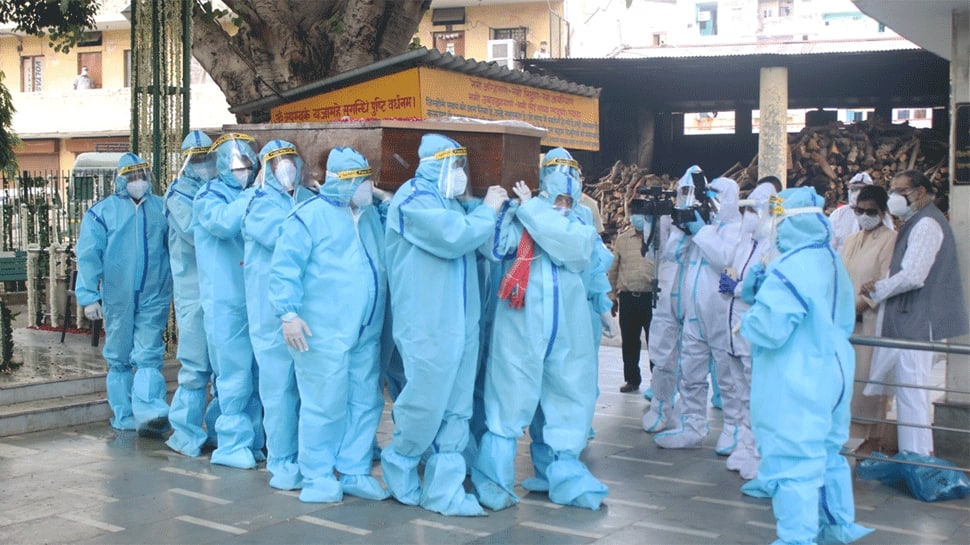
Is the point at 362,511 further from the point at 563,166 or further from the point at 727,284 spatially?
the point at 727,284

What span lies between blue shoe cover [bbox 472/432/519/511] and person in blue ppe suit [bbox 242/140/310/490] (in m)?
1.12

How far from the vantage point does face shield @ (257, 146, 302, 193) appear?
6.27 m

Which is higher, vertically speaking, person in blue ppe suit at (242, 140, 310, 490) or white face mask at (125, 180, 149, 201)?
white face mask at (125, 180, 149, 201)

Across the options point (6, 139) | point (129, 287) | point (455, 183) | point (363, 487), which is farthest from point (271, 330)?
point (6, 139)

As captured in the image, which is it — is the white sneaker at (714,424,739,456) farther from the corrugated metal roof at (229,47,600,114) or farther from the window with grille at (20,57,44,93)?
the window with grille at (20,57,44,93)

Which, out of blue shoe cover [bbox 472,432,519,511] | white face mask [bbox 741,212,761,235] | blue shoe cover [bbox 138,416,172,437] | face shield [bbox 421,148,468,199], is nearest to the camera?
blue shoe cover [bbox 472,432,519,511]

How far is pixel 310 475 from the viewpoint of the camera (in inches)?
225

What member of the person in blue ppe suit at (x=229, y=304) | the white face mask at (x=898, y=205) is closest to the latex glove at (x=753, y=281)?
the white face mask at (x=898, y=205)

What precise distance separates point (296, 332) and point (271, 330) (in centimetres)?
58

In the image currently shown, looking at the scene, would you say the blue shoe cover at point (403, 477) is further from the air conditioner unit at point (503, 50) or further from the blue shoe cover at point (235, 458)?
the air conditioner unit at point (503, 50)

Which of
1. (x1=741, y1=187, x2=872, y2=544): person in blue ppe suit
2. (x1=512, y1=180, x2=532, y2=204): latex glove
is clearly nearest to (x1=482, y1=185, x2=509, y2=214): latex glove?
(x1=512, y1=180, x2=532, y2=204): latex glove

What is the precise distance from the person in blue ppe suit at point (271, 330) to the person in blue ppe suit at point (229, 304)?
0.24m

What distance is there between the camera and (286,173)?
6285mm

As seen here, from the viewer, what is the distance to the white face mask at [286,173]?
20.6 feet
